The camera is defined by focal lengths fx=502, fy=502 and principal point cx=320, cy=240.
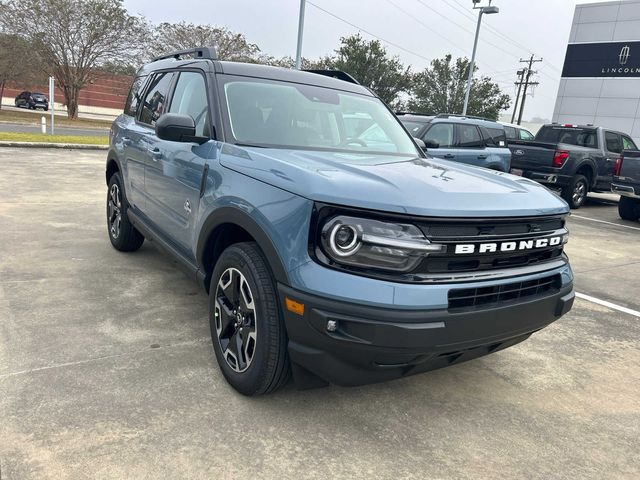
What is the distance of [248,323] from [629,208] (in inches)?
436

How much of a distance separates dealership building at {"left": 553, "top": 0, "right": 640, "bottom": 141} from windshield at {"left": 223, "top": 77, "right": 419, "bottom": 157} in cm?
2764

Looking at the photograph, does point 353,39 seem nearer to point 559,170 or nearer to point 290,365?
point 559,170

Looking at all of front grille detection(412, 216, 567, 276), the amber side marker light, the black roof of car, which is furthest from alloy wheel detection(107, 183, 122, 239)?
front grille detection(412, 216, 567, 276)

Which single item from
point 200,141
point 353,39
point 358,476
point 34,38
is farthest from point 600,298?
point 353,39

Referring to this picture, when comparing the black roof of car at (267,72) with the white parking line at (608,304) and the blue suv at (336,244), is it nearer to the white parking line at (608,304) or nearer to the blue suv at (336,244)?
the blue suv at (336,244)

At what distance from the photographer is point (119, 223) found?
17.2 ft

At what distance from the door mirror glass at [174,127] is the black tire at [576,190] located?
10.6 meters

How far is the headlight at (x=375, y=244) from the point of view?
87.0 inches

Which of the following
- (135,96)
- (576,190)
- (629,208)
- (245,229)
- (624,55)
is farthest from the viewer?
(624,55)

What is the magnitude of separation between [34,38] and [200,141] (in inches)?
1196

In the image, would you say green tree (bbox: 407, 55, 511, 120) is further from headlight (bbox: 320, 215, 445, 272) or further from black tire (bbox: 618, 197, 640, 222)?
headlight (bbox: 320, 215, 445, 272)

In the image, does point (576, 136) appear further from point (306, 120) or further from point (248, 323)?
point (248, 323)

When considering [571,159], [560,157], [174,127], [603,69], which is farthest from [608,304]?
[603,69]

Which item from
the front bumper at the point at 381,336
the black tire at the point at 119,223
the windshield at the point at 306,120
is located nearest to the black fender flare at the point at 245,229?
the front bumper at the point at 381,336
